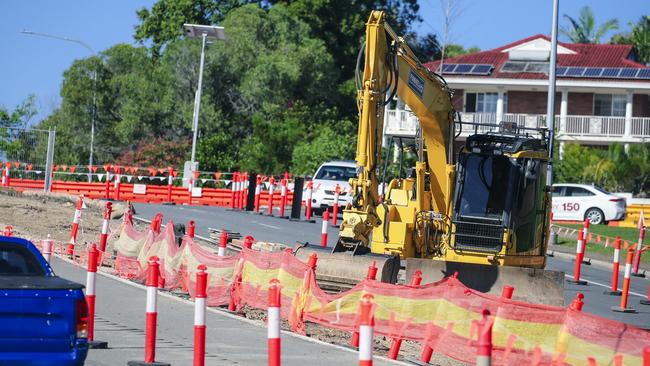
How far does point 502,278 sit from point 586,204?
947 inches

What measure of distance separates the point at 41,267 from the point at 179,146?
Answer: 4630 centimetres

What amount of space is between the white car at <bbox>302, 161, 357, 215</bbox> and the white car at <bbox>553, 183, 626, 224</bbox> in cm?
828

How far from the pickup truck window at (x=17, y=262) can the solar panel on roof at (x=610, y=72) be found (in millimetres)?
47003

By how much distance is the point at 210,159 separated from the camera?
54844 millimetres

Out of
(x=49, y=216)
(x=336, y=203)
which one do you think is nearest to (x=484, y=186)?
(x=49, y=216)

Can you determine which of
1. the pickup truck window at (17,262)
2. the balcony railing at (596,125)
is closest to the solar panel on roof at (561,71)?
the balcony railing at (596,125)

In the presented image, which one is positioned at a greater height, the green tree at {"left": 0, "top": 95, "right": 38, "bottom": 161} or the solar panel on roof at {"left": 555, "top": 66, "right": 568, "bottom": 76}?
the solar panel on roof at {"left": 555, "top": 66, "right": 568, "bottom": 76}

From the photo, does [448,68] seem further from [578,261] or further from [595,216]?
[578,261]

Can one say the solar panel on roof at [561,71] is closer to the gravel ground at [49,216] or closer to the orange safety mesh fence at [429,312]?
the gravel ground at [49,216]

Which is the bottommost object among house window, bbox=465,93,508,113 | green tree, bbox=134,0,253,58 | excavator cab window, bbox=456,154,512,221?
excavator cab window, bbox=456,154,512,221

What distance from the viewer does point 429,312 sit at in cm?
1245

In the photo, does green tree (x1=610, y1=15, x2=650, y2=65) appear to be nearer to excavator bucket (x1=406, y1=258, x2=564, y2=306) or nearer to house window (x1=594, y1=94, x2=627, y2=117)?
house window (x1=594, y1=94, x2=627, y2=117)

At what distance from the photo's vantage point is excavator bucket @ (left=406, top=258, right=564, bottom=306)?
58.8 ft

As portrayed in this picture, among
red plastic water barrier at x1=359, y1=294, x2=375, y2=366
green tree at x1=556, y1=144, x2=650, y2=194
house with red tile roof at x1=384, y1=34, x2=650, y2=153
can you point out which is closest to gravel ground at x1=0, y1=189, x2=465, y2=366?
red plastic water barrier at x1=359, y1=294, x2=375, y2=366
